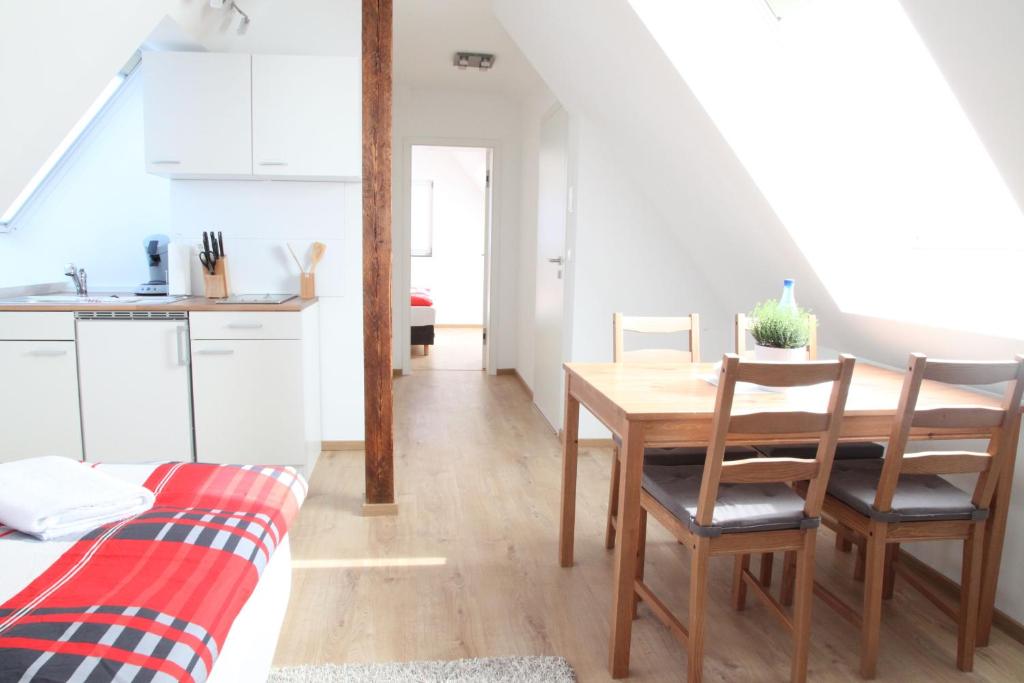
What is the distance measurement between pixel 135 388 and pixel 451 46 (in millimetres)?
2883

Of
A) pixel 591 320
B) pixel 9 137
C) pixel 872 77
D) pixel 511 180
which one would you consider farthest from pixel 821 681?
pixel 511 180

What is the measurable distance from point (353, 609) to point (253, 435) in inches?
48.9

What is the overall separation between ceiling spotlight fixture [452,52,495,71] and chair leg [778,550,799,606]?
147 inches

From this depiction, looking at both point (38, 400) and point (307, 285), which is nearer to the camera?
point (38, 400)

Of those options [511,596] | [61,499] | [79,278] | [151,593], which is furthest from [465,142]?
[151,593]

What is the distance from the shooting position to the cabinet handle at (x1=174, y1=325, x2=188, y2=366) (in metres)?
3.07

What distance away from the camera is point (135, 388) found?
3086 mm

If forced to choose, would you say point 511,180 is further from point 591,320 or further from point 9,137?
point 9,137

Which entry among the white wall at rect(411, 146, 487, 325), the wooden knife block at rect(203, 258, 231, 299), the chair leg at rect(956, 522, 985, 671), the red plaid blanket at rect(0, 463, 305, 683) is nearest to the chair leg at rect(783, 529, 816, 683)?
the chair leg at rect(956, 522, 985, 671)

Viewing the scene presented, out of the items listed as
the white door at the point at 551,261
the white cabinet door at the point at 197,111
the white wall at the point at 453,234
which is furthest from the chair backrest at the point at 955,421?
the white wall at the point at 453,234

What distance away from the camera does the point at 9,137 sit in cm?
278

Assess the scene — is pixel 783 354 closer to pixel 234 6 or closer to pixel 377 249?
pixel 377 249

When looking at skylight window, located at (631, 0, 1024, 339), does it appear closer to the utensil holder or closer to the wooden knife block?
the utensil holder

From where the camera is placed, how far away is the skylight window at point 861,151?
2297 mm
